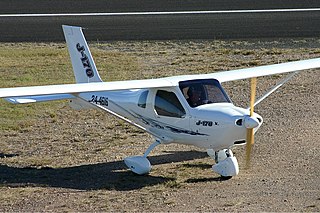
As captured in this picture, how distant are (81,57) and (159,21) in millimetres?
14136

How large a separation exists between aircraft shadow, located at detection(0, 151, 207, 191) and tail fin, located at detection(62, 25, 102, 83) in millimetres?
2445

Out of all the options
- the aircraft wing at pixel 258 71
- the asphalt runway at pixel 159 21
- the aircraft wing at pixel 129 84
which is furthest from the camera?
the asphalt runway at pixel 159 21

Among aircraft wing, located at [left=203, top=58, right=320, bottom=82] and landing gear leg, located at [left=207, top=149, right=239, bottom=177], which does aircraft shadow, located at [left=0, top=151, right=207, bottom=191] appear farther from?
aircraft wing, located at [left=203, top=58, right=320, bottom=82]

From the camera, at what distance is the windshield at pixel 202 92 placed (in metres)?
15.3

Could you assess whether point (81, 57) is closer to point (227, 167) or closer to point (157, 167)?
point (157, 167)

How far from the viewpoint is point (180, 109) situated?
15414 millimetres

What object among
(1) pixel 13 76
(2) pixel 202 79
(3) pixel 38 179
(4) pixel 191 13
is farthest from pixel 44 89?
(4) pixel 191 13

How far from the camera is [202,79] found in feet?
51.1

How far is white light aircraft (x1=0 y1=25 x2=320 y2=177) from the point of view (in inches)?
576

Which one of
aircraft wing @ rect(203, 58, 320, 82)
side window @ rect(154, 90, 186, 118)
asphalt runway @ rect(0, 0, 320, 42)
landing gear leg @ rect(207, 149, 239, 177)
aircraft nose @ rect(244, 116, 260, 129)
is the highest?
asphalt runway @ rect(0, 0, 320, 42)

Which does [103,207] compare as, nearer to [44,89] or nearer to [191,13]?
[44,89]

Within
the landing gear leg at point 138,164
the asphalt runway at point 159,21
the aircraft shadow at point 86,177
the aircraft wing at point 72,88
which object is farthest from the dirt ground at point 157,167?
the asphalt runway at point 159,21

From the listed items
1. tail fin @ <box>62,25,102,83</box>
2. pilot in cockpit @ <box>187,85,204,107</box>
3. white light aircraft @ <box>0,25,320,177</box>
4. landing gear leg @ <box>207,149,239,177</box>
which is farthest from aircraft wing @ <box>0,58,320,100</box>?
tail fin @ <box>62,25,102,83</box>

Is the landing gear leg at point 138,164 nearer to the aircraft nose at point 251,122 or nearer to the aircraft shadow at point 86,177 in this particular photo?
the aircraft shadow at point 86,177
